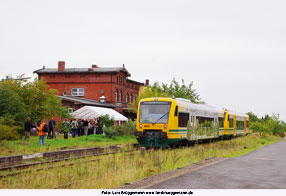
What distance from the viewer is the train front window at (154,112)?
2366cm

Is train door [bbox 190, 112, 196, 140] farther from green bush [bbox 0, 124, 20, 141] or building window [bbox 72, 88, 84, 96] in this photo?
building window [bbox 72, 88, 84, 96]

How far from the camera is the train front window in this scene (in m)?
23.7

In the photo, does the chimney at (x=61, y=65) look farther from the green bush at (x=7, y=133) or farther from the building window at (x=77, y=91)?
the green bush at (x=7, y=133)

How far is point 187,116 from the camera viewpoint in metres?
26.3

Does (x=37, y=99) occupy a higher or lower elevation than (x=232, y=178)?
higher

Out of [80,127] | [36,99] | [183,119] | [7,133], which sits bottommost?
[7,133]

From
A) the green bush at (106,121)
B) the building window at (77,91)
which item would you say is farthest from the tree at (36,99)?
the building window at (77,91)

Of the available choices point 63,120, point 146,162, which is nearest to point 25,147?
point 146,162

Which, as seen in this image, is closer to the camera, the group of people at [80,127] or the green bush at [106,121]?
the group of people at [80,127]

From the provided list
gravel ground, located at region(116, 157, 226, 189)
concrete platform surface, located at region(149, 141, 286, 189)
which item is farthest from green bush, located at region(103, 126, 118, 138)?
concrete platform surface, located at region(149, 141, 286, 189)

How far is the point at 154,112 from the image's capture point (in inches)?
945

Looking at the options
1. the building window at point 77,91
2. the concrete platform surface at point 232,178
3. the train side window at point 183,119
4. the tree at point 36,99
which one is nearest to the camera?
the concrete platform surface at point 232,178

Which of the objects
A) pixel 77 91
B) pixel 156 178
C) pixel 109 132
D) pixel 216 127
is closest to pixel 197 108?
pixel 216 127

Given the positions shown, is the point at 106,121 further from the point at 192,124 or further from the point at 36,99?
the point at 192,124
